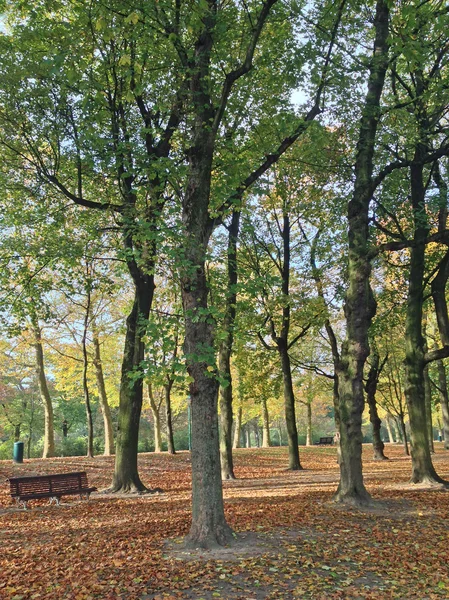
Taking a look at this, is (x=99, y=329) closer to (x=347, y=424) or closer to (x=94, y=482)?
(x=94, y=482)

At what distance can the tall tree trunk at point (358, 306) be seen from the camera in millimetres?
9734

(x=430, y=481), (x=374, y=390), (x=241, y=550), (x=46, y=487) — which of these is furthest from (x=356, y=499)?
Answer: (x=374, y=390)

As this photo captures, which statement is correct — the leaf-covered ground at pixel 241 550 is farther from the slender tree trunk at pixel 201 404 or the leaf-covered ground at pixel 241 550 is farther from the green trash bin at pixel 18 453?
the green trash bin at pixel 18 453

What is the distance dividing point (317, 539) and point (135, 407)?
6.83 metres

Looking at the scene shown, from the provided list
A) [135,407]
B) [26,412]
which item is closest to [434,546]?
[135,407]

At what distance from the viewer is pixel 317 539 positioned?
7258 millimetres

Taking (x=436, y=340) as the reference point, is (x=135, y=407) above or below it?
below

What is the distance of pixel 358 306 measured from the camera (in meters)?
10.2

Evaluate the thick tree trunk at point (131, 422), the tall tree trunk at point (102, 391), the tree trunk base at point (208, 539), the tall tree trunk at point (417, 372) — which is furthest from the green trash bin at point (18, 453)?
the tall tree trunk at point (417, 372)

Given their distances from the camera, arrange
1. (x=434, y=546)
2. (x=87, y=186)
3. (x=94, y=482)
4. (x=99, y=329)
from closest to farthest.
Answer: (x=434, y=546)
(x=87, y=186)
(x=94, y=482)
(x=99, y=329)

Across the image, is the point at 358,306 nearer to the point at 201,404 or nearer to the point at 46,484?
the point at 201,404

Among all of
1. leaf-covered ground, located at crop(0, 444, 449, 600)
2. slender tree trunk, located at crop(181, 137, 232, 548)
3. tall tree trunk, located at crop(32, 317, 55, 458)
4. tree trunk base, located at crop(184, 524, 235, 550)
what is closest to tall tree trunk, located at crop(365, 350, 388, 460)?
leaf-covered ground, located at crop(0, 444, 449, 600)

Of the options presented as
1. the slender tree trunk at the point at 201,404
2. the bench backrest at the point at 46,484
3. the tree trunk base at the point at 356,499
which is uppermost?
the slender tree trunk at the point at 201,404

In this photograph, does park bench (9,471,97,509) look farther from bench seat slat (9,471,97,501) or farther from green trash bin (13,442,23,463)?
green trash bin (13,442,23,463)
